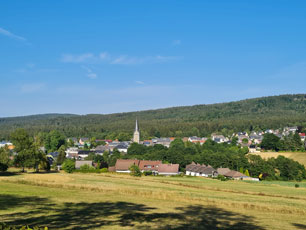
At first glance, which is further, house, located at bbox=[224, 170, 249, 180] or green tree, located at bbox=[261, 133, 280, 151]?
green tree, located at bbox=[261, 133, 280, 151]

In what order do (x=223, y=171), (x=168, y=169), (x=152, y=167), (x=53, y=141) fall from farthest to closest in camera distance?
(x=53, y=141)
(x=152, y=167)
(x=168, y=169)
(x=223, y=171)

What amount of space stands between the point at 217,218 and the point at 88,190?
66.9 ft

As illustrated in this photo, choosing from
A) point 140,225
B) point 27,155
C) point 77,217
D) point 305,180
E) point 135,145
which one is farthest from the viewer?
point 135,145

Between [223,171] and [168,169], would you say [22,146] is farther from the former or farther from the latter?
[223,171]

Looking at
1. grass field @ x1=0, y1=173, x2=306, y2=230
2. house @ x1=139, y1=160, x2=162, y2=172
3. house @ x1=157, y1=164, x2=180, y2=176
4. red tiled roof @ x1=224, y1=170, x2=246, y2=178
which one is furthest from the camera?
house @ x1=139, y1=160, x2=162, y2=172

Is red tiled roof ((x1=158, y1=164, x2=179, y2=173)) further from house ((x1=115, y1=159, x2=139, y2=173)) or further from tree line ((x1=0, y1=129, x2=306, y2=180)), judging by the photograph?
house ((x1=115, y1=159, x2=139, y2=173))

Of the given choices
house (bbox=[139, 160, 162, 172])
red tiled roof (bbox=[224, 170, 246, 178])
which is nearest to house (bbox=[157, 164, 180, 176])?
house (bbox=[139, 160, 162, 172])

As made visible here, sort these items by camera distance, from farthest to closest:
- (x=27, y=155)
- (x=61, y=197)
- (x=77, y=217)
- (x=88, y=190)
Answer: (x=27, y=155) → (x=88, y=190) → (x=61, y=197) → (x=77, y=217)

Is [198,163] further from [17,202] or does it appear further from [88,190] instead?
[17,202]

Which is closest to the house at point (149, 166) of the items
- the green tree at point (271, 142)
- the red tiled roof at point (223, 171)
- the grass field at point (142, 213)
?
the red tiled roof at point (223, 171)

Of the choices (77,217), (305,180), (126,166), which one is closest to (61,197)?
(77,217)

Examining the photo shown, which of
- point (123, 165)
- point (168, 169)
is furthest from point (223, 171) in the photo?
point (123, 165)

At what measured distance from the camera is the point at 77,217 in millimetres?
21359

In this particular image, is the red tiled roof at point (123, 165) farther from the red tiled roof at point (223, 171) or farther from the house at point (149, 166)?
the red tiled roof at point (223, 171)
